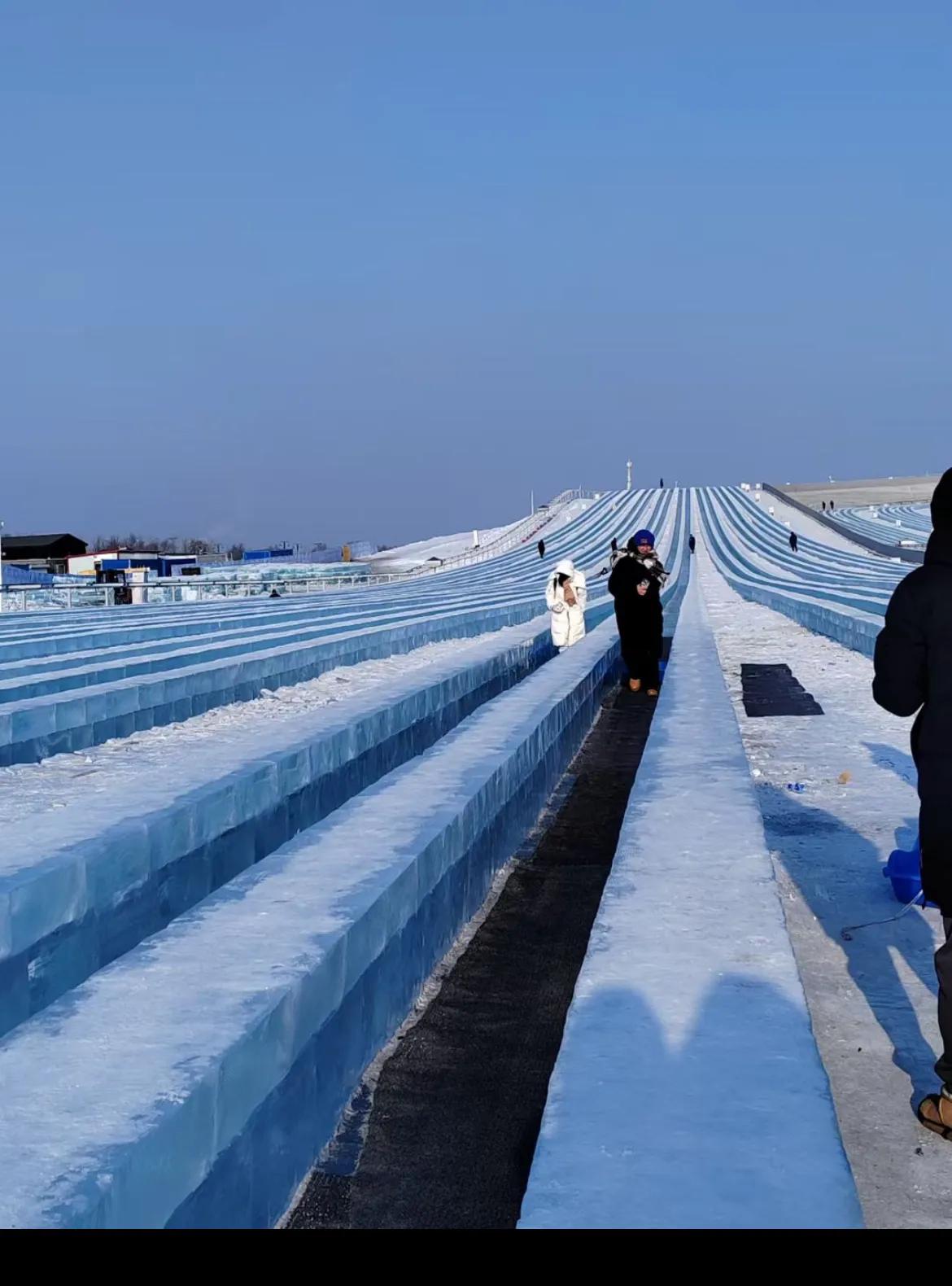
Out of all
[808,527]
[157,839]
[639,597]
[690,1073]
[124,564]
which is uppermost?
[808,527]

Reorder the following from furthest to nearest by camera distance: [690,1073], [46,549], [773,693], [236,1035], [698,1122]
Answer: [46,549]
[773,693]
[236,1035]
[690,1073]
[698,1122]

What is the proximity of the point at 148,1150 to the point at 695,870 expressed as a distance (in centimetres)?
303

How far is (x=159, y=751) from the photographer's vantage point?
1023 cm

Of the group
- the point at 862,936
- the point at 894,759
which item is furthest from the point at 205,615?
the point at 862,936

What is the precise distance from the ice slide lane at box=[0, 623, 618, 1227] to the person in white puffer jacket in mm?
9471

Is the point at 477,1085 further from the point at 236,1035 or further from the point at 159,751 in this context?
the point at 159,751

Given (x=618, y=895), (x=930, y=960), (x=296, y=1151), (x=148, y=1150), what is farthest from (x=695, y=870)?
(x=148, y=1150)

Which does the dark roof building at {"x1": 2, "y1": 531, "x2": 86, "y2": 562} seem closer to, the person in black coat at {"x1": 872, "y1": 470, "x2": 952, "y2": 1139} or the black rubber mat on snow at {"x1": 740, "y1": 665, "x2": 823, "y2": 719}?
the black rubber mat on snow at {"x1": 740, "y1": 665, "x2": 823, "y2": 719}

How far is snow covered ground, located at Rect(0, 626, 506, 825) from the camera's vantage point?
741 centimetres

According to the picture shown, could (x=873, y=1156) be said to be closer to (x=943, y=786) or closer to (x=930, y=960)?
(x=943, y=786)

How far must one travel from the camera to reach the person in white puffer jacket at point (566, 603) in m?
15.9

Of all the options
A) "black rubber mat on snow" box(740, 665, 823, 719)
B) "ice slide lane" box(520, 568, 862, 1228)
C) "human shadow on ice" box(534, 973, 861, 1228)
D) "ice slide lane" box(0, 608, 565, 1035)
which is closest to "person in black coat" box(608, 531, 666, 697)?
"black rubber mat on snow" box(740, 665, 823, 719)

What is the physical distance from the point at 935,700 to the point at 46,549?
73.7m

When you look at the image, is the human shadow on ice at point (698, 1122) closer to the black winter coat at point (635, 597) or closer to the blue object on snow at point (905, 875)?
the blue object on snow at point (905, 875)
